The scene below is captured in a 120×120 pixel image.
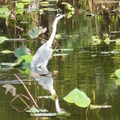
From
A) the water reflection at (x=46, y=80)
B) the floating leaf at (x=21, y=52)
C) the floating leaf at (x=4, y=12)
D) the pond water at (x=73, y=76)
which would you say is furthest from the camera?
the floating leaf at (x=4, y=12)

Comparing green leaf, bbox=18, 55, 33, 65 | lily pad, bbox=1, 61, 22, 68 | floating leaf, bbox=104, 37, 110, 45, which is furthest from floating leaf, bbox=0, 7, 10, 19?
lily pad, bbox=1, 61, 22, 68

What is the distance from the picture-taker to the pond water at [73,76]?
6.48 metres

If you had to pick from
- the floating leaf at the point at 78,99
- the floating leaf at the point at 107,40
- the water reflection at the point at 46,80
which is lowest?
the floating leaf at the point at 107,40

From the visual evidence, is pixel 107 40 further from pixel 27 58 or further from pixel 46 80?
pixel 46 80

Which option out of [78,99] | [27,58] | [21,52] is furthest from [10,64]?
[78,99]

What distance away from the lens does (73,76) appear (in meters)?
8.60

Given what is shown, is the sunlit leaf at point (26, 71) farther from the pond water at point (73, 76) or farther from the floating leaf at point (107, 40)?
the floating leaf at point (107, 40)

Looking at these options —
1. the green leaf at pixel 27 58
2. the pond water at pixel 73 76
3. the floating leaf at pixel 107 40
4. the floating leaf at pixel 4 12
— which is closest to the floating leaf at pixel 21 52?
the pond water at pixel 73 76

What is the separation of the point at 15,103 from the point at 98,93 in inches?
41.0

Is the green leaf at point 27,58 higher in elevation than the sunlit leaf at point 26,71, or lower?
higher

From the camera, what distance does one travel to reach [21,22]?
16.5 m

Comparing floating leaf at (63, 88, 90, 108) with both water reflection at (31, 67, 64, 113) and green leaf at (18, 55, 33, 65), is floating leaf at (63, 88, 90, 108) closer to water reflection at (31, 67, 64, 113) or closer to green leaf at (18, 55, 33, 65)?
water reflection at (31, 67, 64, 113)

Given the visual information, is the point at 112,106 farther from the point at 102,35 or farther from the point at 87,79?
the point at 102,35

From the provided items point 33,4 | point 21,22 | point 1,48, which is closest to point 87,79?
point 1,48
